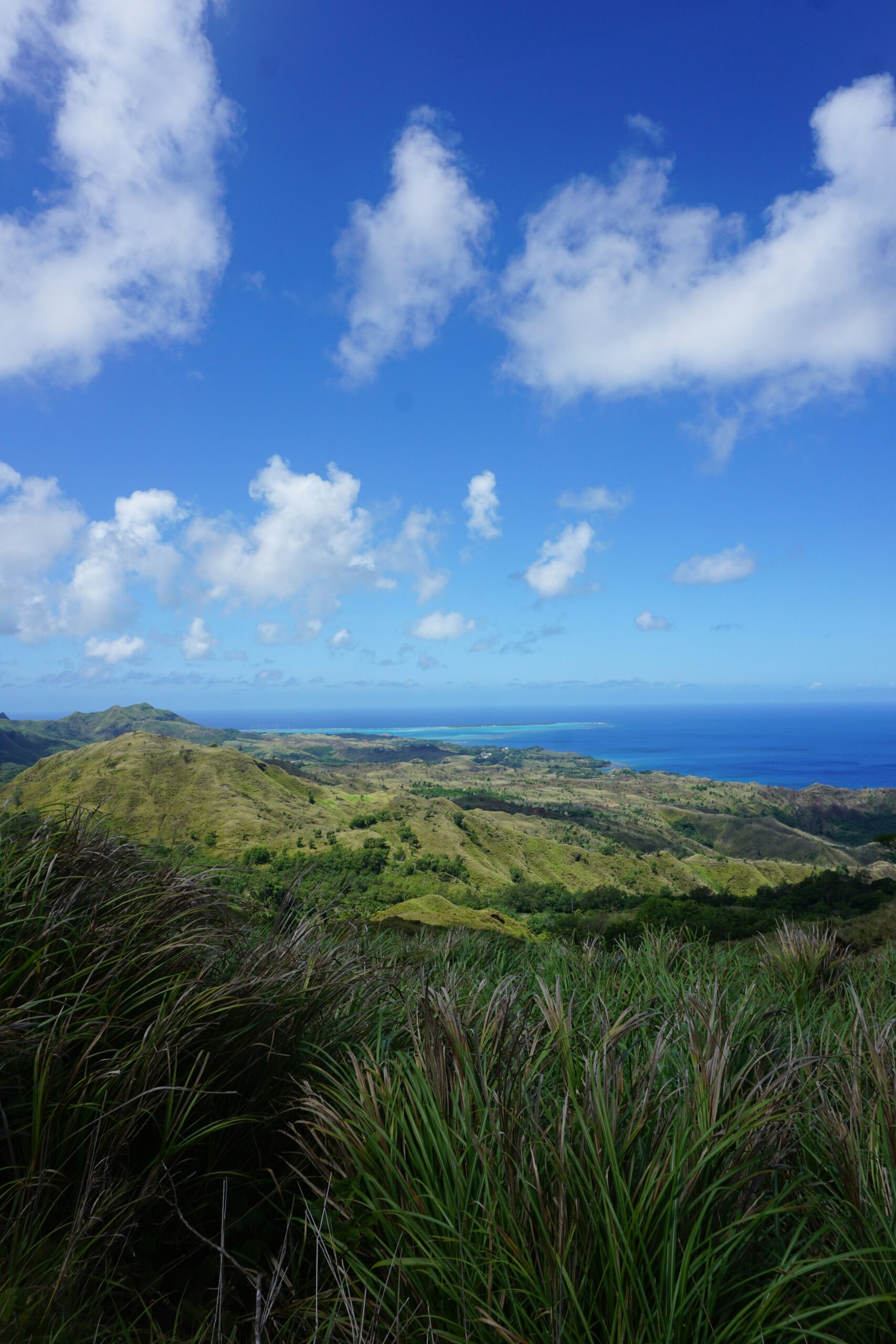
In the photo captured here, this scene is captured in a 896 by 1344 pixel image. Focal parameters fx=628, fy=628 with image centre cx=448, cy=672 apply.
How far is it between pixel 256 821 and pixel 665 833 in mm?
78845

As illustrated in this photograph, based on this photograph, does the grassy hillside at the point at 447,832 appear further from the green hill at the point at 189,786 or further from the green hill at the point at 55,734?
the green hill at the point at 55,734

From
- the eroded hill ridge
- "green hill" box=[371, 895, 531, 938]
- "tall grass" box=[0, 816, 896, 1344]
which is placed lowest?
the eroded hill ridge

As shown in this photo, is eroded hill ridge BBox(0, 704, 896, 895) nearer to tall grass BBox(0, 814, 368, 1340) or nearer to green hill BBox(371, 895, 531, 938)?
green hill BBox(371, 895, 531, 938)

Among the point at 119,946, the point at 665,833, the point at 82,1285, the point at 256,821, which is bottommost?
the point at 665,833

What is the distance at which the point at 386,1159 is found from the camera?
180 centimetres

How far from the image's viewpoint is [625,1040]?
271 centimetres

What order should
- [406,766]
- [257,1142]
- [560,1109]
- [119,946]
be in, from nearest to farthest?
[560,1109] < [257,1142] < [119,946] < [406,766]

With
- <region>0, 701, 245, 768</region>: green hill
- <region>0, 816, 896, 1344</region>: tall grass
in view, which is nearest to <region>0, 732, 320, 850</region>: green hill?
<region>0, 701, 245, 768</region>: green hill

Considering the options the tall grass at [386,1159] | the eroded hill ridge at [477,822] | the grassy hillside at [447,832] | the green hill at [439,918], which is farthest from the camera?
the eroded hill ridge at [477,822]

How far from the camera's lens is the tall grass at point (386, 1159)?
1.51 meters

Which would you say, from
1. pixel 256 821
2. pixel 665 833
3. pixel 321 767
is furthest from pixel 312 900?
pixel 321 767

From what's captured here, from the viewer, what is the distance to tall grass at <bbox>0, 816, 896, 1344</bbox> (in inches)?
59.5

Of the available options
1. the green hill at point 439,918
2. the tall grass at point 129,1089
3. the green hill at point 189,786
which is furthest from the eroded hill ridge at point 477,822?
the tall grass at point 129,1089

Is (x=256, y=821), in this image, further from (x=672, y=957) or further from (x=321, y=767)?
(x=321, y=767)
